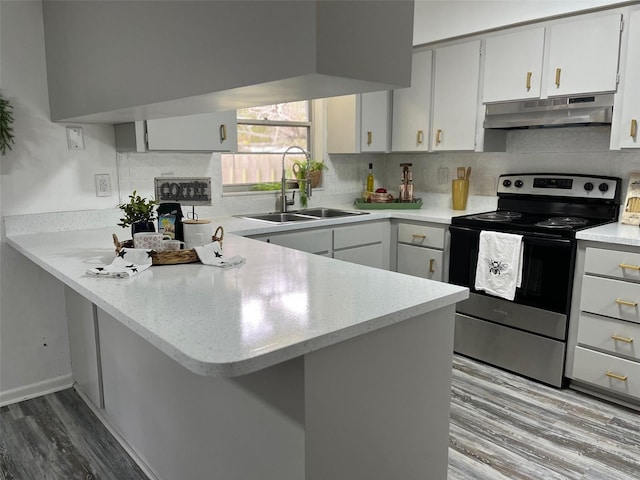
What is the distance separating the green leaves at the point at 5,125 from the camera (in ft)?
8.07

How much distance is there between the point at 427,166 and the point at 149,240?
2824 millimetres

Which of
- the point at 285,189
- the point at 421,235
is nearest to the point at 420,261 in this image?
the point at 421,235

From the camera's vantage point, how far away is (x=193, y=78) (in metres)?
1.47

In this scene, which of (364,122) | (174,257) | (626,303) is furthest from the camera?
(364,122)

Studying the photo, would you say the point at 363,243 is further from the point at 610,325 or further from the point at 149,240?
the point at 149,240

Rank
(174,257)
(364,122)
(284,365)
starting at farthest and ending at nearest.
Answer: (364,122)
(174,257)
(284,365)

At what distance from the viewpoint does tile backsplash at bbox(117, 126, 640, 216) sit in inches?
122

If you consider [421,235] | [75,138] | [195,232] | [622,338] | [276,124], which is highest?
[276,124]

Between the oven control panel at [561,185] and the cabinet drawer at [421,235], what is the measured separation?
24.7 inches

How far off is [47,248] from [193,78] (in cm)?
125

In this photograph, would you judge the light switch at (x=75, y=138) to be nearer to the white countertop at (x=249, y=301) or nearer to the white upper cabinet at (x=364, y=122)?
the white countertop at (x=249, y=301)

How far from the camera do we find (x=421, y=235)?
140 inches

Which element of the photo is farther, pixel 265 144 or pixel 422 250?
pixel 265 144

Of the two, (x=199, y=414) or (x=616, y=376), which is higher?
(x=199, y=414)
